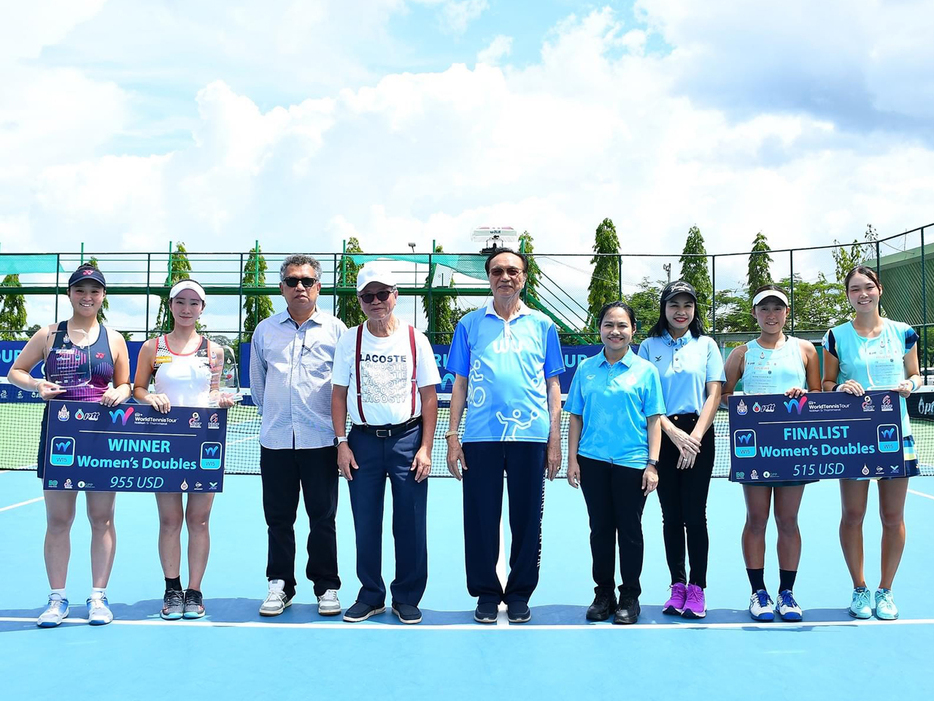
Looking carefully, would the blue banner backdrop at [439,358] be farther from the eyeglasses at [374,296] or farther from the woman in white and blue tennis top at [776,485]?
the eyeglasses at [374,296]

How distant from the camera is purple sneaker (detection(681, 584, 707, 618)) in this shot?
402 centimetres

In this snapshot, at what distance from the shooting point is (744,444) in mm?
4090

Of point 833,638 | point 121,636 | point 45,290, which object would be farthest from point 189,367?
point 45,290

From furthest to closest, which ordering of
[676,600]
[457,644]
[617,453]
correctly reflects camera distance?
[676,600] < [617,453] < [457,644]

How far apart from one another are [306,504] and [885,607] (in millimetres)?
3206

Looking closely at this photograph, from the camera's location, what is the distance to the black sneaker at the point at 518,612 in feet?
13.1

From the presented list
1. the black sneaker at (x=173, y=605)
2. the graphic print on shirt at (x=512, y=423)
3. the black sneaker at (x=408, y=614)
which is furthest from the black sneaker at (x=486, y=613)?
the black sneaker at (x=173, y=605)

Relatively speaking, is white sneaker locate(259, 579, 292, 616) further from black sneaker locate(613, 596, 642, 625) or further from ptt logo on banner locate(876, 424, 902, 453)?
ptt logo on banner locate(876, 424, 902, 453)

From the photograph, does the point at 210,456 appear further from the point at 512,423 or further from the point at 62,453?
the point at 512,423

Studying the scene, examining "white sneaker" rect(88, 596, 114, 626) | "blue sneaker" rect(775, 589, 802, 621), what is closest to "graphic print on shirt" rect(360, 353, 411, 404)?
"white sneaker" rect(88, 596, 114, 626)

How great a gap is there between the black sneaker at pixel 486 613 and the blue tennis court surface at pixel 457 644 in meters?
0.05

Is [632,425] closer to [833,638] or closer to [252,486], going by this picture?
[833,638]

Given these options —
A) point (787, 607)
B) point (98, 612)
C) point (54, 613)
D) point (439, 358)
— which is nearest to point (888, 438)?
point (787, 607)

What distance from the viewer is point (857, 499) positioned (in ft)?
13.5
